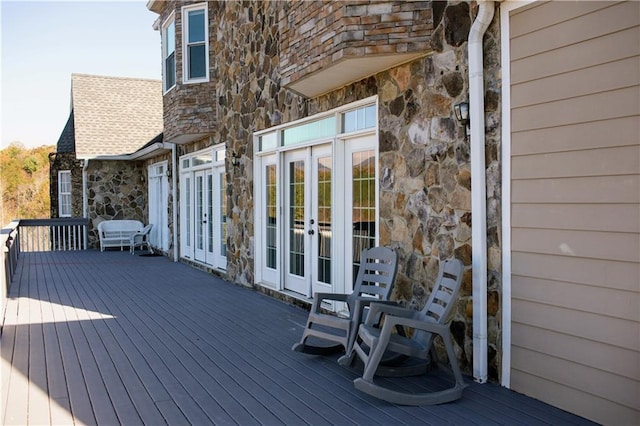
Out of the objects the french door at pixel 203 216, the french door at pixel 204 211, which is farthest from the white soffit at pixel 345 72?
the french door at pixel 203 216

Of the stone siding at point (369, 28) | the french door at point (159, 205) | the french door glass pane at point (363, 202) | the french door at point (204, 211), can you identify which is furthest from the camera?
the french door at point (159, 205)

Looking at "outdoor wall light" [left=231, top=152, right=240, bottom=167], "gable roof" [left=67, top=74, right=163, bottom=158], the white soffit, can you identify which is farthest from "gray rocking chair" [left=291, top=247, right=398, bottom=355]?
"gable roof" [left=67, top=74, right=163, bottom=158]

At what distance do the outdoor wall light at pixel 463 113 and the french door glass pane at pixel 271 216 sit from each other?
409 centimetres

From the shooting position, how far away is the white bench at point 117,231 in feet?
50.7

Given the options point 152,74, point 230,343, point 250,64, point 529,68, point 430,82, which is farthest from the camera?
point 152,74

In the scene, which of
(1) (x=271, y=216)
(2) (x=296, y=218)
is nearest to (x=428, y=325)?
(2) (x=296, y=218)

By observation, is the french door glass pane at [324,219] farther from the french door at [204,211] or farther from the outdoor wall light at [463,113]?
the french door at [204,211]

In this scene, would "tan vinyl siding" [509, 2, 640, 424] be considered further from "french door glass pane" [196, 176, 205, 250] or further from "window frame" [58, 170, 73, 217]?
"window frame" [58, 170, 73, 217]

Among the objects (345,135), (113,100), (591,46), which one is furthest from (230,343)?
(113,100)

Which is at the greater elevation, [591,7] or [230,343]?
[591,7]

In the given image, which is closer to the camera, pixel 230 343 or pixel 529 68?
pixel 529 68

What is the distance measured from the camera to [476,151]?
4113mm

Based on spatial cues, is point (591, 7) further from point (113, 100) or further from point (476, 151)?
point (113, 100)

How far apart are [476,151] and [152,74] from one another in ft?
61.8
